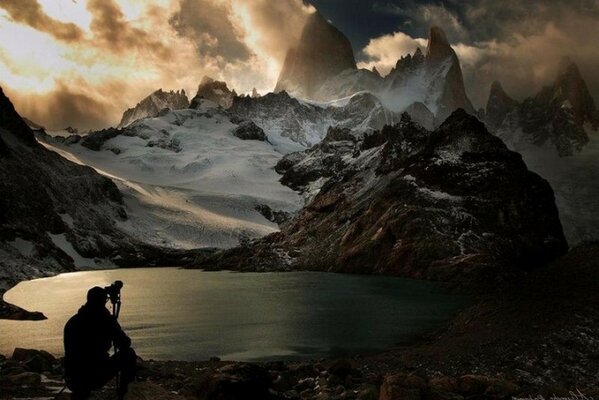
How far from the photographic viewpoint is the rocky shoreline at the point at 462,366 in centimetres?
2120

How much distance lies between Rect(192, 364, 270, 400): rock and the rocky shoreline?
0.14ft

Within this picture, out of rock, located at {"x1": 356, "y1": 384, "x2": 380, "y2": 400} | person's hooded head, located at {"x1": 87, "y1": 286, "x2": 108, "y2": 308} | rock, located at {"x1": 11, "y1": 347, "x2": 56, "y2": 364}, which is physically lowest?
rock, located at {"x1": 356, "y1": 384, "x2": 380, "y2": 400}

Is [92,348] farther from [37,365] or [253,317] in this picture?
[253,317]

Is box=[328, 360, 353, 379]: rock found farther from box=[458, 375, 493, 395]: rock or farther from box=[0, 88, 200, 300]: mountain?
box=[0, 88, 200, 300]: mountain

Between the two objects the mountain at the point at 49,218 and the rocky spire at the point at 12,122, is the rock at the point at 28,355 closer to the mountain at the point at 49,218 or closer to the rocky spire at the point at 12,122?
the mountain at the point at 49,218

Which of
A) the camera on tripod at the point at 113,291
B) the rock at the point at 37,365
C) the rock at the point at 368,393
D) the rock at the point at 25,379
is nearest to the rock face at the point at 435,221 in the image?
the rock at the point at 368,393

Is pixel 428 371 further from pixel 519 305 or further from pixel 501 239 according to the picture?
pixel 501 239

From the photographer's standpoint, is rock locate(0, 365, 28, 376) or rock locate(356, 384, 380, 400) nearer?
rock locate(356, 384, 380, 400)

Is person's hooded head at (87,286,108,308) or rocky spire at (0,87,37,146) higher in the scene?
rocky spire at (0,87,37,146)

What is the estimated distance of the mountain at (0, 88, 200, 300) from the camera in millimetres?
120500

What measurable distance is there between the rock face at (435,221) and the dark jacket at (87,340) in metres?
84.8

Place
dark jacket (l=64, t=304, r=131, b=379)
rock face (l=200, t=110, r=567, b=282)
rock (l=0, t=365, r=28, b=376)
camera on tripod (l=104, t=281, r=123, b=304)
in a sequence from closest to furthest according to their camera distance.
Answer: dark jacket (l=64, t=304, r=131, b=379) → camera on tripod (l=104, t=281, r=123, b=304) → rock (l=0, t=365, r=28, b=376) → rock face (l=200, t=110, r=567, b=282)

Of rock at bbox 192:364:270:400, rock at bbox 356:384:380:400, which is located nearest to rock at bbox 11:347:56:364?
rock at bbox 192:364:270:400

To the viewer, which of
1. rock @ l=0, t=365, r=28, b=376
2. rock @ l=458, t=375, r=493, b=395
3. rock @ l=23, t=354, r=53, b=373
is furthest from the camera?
rock @ l=23, t=354, r=53, b=373
